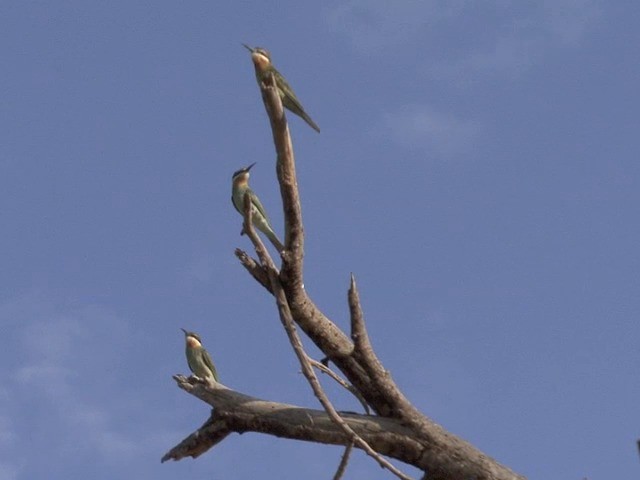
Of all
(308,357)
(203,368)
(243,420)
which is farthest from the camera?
(203,368)

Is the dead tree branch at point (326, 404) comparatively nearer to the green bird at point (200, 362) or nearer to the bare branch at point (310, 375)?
the bare branch at point (310, 375)

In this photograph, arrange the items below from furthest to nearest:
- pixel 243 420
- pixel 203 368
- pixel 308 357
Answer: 1. pixel 203 368
2. pixel 243 420
3. pixel 308 357

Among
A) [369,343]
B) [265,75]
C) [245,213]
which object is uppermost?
[265,75]

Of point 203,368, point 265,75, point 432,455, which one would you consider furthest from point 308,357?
point 203,368

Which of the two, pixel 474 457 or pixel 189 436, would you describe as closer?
pixel 474 457

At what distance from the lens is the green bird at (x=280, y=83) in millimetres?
8406

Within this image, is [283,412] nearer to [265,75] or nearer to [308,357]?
[308,357]

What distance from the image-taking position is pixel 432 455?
24.3 ft

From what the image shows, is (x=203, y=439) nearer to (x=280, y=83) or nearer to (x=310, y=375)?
(x=310, y=375)

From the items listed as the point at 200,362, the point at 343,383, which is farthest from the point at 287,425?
the point at 200,362

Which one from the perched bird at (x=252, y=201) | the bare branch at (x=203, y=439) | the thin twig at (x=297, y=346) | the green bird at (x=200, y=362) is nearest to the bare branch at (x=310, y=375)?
the thin twig at (x=297, y=346)

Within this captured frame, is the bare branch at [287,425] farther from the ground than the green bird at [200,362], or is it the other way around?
the green bird at [200,362]

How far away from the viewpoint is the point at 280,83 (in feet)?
29.7

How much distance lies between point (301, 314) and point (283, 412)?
1.97ft
